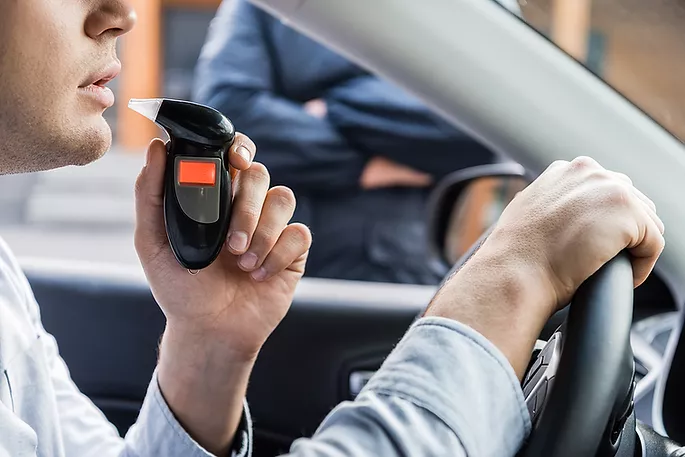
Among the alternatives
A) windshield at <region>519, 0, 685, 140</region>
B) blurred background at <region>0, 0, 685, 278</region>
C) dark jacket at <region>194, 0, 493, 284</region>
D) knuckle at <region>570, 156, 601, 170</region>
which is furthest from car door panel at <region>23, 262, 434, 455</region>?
knuckle at <region>570, 156, 601, 170</region>

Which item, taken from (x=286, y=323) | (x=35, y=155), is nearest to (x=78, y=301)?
(x=286, y=323)

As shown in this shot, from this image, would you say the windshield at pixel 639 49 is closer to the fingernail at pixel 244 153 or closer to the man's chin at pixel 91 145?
the fingernail at pixel 244 153

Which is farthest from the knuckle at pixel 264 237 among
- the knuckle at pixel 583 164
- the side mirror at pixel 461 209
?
the side mirror at pixel 461 209

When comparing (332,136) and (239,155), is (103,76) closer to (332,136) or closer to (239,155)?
(239,155)

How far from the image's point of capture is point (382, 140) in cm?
202

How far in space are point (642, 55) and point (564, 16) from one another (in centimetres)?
24

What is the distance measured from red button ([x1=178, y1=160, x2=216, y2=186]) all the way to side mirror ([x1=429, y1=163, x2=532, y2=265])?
2.56 ft

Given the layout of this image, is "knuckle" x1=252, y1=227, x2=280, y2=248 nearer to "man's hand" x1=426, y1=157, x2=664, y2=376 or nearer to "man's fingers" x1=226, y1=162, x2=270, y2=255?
"man's fingers" x1=226, y1=162, x2=270, y2=255

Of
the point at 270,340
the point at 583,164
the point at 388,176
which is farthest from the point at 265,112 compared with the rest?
the point at 583,164

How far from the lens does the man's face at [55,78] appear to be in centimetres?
87

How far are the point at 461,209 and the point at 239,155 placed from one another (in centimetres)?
100

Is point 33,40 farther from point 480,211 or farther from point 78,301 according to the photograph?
point 480,211

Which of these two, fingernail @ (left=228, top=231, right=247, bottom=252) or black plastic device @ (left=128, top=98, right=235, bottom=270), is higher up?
black plastic device @ (left=128, top=98, right=235, bottom=270)

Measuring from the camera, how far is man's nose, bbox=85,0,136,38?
3.01ft
